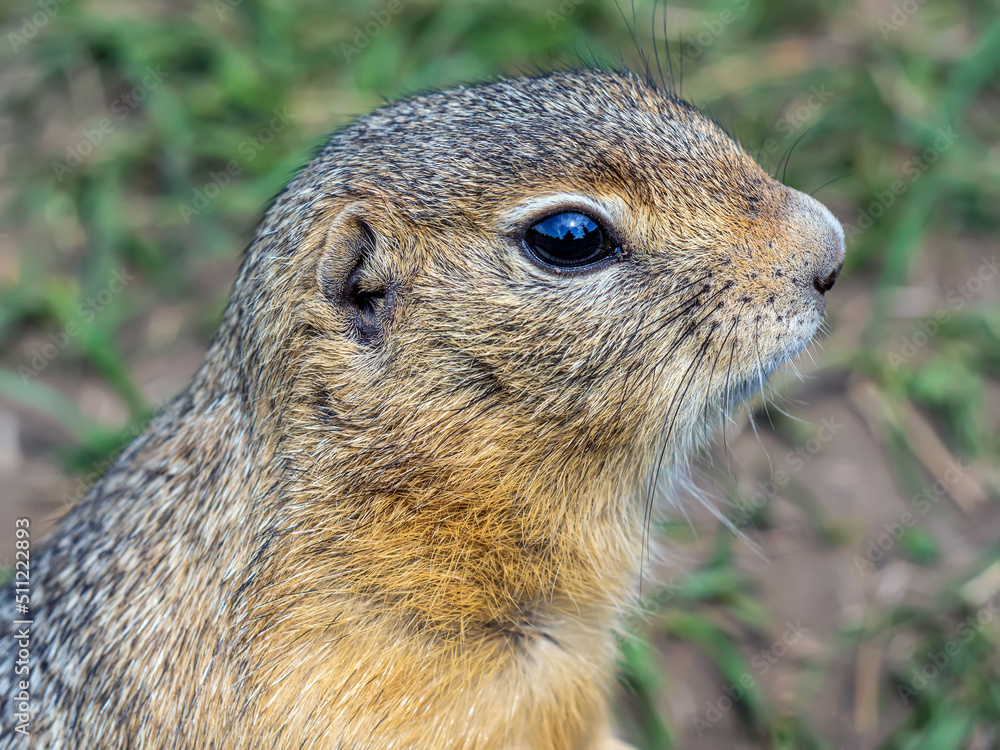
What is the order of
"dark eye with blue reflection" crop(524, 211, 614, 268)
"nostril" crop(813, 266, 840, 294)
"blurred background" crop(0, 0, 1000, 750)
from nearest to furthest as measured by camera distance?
"dark eye with blue reflection" crop(524, 211, 614, 268), "nostril" crop(813, 266, 840, 294), "blurred background" crop(0, 0, 1000, 750)

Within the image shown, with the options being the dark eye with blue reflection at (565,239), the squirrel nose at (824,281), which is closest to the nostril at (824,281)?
the squirrel nose at (824,281)

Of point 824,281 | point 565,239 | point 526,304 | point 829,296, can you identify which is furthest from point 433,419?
point 829,296

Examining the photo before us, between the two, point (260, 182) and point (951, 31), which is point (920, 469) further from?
point (260, 182)

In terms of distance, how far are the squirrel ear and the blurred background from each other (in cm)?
140

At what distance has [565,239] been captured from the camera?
2348 mm

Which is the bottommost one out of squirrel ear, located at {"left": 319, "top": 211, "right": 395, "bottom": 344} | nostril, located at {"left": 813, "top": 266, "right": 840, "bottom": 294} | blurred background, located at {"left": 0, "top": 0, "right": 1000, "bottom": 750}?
blurred background, located at {"left": 0, "top": 0, "right": 1000, "bottom": 750}

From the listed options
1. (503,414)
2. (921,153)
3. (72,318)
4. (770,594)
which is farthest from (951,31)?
(72,318)

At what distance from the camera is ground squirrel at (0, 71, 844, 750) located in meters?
2.38

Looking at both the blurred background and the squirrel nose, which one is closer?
the squirrel nose

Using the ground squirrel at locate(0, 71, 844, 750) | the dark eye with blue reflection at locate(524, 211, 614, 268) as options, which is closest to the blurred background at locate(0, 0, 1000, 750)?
the ground squirrel at locate(0, 71, 844, 750)

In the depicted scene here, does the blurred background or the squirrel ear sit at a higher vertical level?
the squirrel ear

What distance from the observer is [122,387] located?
14.4 ft

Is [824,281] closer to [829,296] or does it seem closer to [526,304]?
[526,304]

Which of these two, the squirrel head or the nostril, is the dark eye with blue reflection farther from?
the nostril
